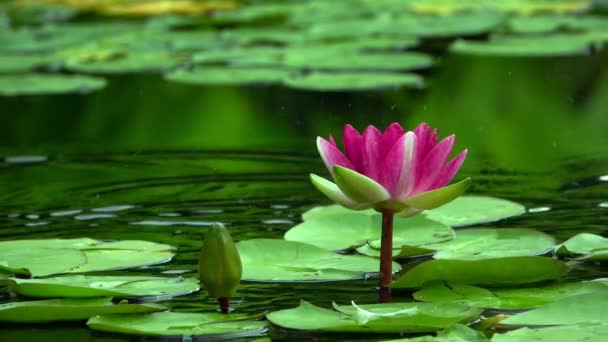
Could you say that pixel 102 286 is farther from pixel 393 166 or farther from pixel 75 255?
pixel 393 166

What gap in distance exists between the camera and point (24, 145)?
3.51 metres

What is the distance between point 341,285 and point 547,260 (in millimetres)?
293

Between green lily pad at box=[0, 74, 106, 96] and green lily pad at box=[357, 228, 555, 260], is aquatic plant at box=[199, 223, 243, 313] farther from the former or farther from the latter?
green lily pad at box=[0, 74, 106, 96]

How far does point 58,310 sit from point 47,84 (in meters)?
2.93

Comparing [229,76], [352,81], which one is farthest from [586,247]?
[229,76]

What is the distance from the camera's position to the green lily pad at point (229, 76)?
441 centimetres

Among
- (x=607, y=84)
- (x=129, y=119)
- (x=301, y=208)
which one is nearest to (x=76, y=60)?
(x=129, y=119)

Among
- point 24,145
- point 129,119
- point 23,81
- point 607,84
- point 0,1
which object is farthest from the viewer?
point 0,1

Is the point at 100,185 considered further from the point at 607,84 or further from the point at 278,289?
the point at 607,84

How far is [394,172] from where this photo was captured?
1.68m

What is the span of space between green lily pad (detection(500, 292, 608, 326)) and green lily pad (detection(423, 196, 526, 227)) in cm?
63

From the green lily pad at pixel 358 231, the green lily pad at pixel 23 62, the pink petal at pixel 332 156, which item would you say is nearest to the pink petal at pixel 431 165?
the pink petal at pixel 332 156

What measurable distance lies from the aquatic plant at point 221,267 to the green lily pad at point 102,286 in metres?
0.11

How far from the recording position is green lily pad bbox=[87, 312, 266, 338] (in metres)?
1.55
